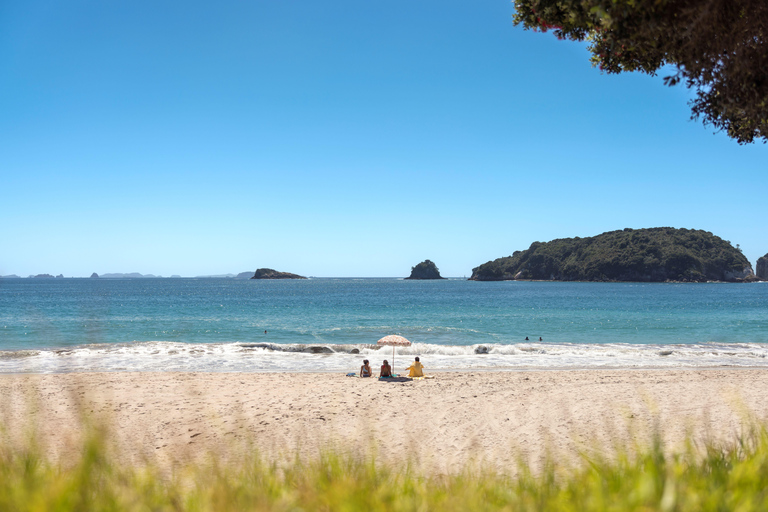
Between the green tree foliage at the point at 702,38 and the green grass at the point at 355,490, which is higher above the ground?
the green tree foliage at the point at 702,38

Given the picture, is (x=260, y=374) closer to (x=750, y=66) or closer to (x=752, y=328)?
(x=750, y=66)

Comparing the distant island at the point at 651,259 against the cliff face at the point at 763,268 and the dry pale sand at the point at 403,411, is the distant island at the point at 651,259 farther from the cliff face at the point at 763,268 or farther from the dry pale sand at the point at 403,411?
the dry pale sand at the point at 403,411

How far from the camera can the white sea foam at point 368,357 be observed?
1962cm

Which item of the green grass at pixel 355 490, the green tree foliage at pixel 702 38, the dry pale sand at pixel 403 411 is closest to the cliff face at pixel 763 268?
the dry pale sand at pixel 403 411

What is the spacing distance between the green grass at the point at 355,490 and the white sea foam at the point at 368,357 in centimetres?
1686

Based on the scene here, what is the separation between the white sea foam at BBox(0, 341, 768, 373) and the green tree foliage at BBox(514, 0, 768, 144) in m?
15.8

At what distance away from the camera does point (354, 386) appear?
14.7 meters

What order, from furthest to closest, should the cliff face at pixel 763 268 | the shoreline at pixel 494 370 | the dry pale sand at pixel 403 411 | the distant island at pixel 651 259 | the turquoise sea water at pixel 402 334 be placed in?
the cliff face at pixel 763 268
the distant island at pixel 651 259
the turquoise sea water at pixel 402 334
the shoreline at pixel 494 370
the dry pale sand at pixel 403 411

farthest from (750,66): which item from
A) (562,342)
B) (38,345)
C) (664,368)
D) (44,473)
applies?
(38,345)

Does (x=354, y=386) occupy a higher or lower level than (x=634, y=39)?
lower

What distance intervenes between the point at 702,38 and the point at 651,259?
536 ft

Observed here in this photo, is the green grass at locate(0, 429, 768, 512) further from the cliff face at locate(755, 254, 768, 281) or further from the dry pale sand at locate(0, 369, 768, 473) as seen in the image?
the cliff face at locate(755, 254, 768, 281)

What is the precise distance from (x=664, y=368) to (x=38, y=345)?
103 feet

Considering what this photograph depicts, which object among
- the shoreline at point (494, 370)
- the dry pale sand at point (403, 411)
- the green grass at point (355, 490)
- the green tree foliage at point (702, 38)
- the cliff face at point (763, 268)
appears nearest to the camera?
the green grass at point (355, 490)
